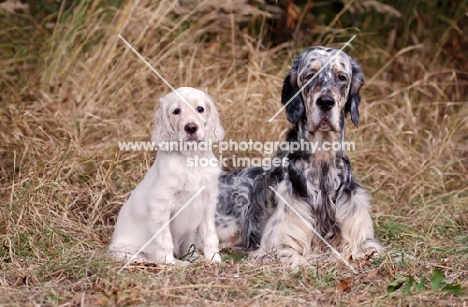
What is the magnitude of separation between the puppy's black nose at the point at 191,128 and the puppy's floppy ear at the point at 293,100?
716mm

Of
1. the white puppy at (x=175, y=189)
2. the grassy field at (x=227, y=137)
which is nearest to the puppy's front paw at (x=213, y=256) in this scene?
the white puppy at (x=175, y=189)

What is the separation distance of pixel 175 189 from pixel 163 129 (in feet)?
1.19

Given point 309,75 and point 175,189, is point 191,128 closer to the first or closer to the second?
point 175,189

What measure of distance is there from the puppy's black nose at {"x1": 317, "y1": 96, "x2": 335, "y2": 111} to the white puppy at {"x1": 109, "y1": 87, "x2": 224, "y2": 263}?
617 millimetres

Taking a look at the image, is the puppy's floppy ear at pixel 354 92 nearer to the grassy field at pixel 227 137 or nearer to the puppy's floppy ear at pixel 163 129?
the grassy field at pixel 227 137

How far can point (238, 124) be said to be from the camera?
22.7ft

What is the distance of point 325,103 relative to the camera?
492cm

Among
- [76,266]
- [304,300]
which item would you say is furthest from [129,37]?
[304,300]

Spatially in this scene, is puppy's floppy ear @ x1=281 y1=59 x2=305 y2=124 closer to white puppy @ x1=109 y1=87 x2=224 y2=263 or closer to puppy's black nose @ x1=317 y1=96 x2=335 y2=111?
puppy's black nose @ x1=317 y1=96 x2=335 y2=111

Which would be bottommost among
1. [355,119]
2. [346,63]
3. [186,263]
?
[186,263]

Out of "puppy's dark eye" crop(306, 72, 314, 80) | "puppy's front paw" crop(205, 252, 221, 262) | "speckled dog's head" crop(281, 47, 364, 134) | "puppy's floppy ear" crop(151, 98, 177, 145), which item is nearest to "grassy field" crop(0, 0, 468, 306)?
"puppy's front paw" crop(205, 252, 221, 262)

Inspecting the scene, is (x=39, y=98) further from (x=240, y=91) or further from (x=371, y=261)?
(x=371, y=261)

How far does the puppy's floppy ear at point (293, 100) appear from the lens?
5.17 metres

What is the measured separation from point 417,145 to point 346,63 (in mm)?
2473
